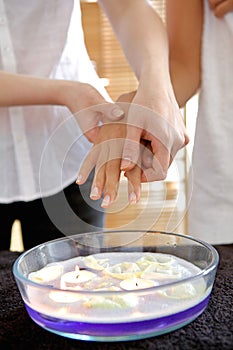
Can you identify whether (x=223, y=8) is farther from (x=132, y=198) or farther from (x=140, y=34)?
(x=132, y=198)

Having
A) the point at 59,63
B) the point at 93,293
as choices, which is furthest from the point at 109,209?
the point at 59,63

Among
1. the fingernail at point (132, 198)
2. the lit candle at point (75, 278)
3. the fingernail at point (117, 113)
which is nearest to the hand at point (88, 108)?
the fingernail at point (117, 113)

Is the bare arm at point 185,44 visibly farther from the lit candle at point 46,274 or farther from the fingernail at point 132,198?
the lit candle at point 46,274

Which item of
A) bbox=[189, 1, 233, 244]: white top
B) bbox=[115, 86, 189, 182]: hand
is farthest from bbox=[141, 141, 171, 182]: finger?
bbox=[189, 1, 233, 244]: white top

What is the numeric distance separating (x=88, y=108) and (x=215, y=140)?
1.04 feet

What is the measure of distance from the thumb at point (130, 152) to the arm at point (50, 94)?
0.35 ft

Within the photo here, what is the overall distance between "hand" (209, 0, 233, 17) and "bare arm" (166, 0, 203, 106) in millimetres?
40

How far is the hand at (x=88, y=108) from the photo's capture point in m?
0.69

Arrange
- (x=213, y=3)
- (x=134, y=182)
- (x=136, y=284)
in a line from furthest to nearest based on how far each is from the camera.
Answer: (x=213, y=3) → (x=134, y=182) → (x=136, y=284)

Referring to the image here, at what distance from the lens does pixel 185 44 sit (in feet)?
3.20

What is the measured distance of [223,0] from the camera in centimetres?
90

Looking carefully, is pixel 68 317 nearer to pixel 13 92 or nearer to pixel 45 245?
pixel 45 245

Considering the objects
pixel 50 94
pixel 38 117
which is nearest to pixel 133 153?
pixel 50 94

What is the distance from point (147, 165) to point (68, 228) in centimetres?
15
